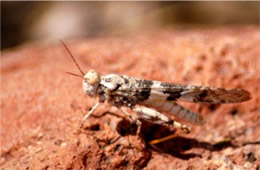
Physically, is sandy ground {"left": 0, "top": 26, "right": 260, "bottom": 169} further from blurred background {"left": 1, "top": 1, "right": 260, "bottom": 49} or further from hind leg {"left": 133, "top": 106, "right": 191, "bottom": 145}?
Answer: blurred background {"left": 1, "top": 1, "right": 260, "bottom": 49}

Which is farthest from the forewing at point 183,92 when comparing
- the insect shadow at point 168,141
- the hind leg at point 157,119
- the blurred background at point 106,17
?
the blurred background at point 106,17

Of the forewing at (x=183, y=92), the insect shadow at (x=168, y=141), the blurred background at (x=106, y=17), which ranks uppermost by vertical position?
the blurred background at (x=106, y=17)

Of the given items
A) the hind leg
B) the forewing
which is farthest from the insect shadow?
the forewing

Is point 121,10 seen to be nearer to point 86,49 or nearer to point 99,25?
point 99,25

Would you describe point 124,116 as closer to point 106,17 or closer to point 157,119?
point 157,119

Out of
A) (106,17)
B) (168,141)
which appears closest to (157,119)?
(168,141)

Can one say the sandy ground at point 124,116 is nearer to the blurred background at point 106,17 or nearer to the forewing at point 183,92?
the forewing at point 183,92
